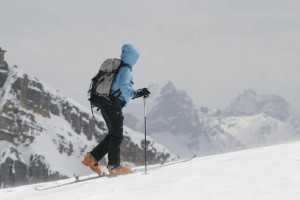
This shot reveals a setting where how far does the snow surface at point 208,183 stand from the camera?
6.21 meters

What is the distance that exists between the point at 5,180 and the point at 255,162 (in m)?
190

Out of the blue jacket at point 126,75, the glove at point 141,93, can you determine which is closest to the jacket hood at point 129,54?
the blue jacket at point 126,75

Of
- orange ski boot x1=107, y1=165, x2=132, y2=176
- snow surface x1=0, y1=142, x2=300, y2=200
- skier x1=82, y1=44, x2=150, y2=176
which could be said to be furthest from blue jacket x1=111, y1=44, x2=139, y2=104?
snow surface x1=0, y1=142, x2=300, y2=200

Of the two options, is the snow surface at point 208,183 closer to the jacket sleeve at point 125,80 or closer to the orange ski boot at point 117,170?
the orange ski boot at point 117,170

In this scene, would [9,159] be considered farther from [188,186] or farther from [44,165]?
[188,186]

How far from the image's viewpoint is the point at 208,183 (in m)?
7.23

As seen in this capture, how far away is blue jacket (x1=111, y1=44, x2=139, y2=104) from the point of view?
978 cm

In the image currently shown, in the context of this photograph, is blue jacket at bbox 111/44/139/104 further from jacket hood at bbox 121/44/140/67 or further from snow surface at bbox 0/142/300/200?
snow surface at bbox 0/142/300/200

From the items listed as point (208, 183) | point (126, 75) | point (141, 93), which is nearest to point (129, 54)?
point (126, 75)

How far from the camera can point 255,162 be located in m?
8.92

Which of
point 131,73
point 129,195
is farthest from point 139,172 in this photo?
point 129,195

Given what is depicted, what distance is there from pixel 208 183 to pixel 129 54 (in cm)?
348

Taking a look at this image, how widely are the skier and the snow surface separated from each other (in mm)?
641

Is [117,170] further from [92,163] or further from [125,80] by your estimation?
[125,80]
